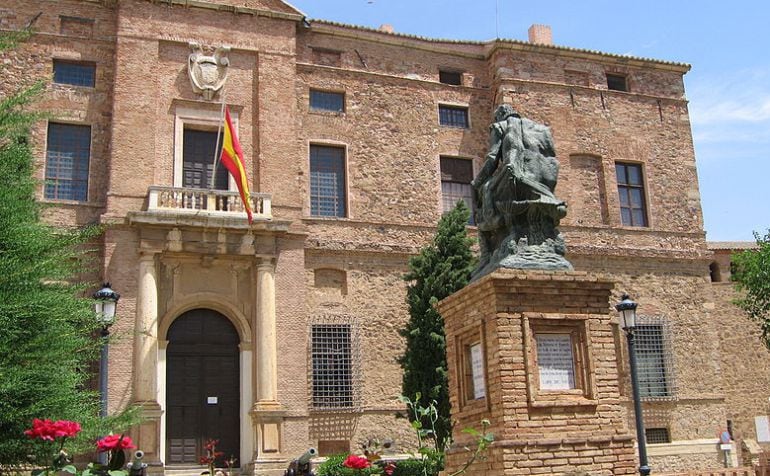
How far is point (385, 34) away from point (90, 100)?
900 centimetres

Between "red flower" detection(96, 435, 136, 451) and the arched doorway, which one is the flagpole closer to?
the arched doorway

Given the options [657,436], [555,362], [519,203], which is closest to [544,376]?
[555,362]

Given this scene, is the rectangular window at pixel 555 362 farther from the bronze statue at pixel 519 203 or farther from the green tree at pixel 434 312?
the green tree at pixel 434 312

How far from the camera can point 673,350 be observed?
2803 centimetres

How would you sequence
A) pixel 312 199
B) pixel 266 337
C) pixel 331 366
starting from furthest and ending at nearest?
1. pixel 312 199
2. pixel 331 366
3. pixel 266 337

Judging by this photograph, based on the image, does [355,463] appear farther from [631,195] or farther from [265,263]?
[631,195]

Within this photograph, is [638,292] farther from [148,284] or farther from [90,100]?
[90,100]

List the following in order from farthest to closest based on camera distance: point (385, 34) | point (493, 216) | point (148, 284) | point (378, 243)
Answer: point (385, 34) < point (378, 243) < point (148, 284) < point (493, 216)

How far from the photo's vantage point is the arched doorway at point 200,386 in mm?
22547

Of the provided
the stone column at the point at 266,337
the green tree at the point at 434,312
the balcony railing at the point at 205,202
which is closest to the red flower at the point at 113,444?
the green tree at the point at 434,312

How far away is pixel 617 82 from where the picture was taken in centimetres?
3070

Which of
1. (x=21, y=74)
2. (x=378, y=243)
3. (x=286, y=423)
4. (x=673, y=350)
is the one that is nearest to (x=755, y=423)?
(x=673, y=350)

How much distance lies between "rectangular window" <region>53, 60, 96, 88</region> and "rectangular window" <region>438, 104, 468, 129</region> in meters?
10.3

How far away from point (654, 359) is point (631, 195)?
5.38 m
